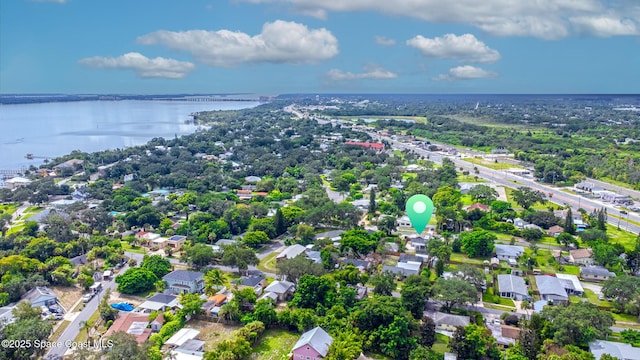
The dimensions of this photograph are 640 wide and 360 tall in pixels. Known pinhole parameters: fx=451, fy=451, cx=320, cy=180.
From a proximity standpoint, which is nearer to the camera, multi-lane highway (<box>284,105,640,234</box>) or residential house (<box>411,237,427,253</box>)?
residential house (<box>411,237,427,253</box>)

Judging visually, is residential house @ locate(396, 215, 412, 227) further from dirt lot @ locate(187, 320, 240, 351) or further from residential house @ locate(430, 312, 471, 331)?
dirt lot @ locate(187, 320, 240, 351)

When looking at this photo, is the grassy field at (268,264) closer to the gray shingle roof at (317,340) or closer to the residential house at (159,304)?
the residential house at (159,304)

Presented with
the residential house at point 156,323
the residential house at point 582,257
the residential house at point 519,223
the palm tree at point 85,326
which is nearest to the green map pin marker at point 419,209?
the residential house at point 582,257

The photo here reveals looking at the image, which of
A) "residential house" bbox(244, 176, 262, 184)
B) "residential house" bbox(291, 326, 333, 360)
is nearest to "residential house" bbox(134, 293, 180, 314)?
"residential house" bbox(291, 326, 333, 360)

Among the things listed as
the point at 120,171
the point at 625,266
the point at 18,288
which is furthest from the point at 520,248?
the point at 120,171

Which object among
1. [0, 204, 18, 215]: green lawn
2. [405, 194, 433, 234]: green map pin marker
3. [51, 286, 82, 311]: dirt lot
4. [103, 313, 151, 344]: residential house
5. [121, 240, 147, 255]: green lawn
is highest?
[405, 194, 433, 234]: green map pin marker

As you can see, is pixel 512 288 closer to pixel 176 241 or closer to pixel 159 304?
pixel 159 304
